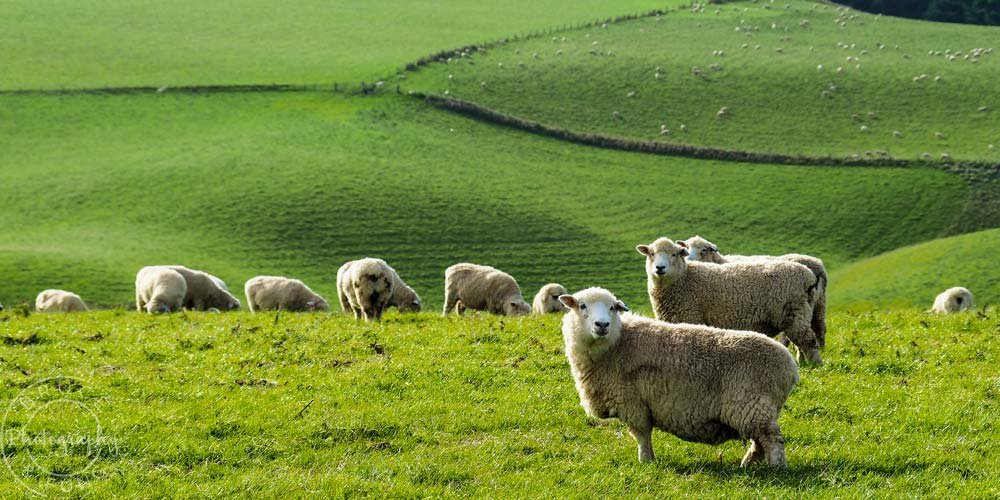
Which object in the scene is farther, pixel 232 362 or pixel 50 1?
pixel 50 1

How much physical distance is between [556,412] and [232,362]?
5.97m

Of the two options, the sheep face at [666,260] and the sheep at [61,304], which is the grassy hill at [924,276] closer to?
the sheep face at [666,260]

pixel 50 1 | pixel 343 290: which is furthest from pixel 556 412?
pixel 50 1

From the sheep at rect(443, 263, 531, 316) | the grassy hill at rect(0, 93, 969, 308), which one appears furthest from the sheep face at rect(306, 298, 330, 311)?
the grassy hill at rect(0, 93, 969, 308)

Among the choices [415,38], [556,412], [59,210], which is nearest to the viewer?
[556,412]

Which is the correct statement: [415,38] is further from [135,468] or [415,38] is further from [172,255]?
[135,468]

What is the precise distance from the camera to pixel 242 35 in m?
107

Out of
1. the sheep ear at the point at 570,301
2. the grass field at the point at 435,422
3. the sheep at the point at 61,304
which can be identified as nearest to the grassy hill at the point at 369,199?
the sheep at the point at 61,304

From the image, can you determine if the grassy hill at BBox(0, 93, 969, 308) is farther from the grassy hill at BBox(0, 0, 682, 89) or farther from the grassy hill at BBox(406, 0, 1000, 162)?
the grassy hill at BBox(0, 0, 682, 89)

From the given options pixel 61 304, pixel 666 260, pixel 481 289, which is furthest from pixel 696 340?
pixel 61 304

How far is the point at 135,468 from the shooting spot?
38.5 ft

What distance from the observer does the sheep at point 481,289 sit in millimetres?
28797

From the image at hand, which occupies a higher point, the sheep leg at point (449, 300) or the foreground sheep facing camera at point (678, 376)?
the foreground sheep facing camera at point (678, 376)

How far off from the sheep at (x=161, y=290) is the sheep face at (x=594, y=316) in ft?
62.3
